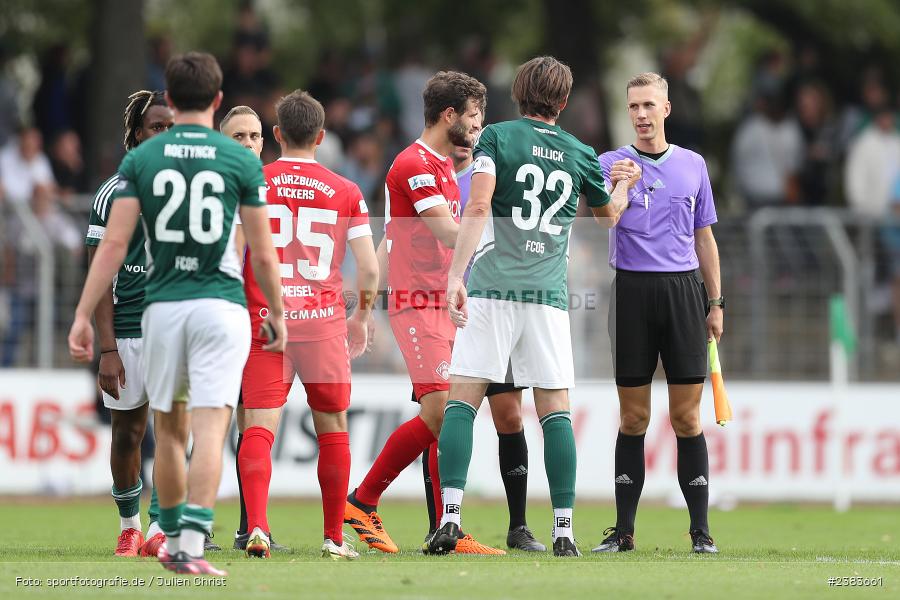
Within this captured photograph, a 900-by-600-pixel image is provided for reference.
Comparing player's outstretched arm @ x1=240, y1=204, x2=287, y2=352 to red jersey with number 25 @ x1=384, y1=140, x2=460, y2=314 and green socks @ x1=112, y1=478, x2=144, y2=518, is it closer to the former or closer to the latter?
red jersey with number 25 @ x1=384, y1=140, x2=460, y2=314

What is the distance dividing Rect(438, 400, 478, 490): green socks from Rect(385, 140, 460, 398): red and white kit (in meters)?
0.43

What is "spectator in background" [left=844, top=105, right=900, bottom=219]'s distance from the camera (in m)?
17.3

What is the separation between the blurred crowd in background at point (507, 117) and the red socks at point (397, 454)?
750cm

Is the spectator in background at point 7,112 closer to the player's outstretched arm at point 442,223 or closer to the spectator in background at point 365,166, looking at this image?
the spectator in background at point 365,166

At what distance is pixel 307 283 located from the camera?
26.5ft

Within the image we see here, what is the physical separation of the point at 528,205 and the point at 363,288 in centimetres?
103

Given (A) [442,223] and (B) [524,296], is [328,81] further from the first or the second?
(B) [524,296]

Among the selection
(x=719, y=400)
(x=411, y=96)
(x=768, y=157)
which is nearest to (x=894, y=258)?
(x=768, y=157)

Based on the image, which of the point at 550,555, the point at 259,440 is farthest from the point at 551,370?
the point at 259,440

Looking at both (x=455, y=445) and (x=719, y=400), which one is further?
(x=719, y=400)

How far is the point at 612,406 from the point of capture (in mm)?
14320

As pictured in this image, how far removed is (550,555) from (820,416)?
22.7 feet

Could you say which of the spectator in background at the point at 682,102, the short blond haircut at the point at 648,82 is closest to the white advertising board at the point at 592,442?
the spectator in background at the point at 682,102

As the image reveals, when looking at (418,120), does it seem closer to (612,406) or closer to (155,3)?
(612,406)
